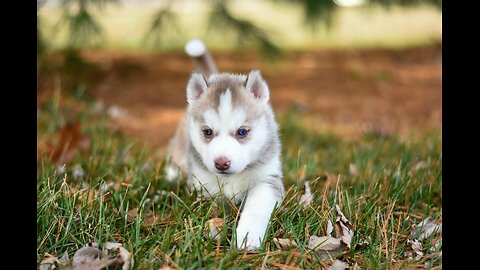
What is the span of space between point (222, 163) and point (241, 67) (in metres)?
6.73

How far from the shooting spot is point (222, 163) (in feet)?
9.64

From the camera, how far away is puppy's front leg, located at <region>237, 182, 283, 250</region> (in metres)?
2.82

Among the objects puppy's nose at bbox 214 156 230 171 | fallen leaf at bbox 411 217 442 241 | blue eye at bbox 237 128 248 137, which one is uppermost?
blue eye at bbox 237 128 248 137

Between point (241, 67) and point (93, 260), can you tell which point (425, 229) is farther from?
point (241, 67)

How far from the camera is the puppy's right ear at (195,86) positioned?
3296 millimetres

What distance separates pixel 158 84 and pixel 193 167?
5.06m

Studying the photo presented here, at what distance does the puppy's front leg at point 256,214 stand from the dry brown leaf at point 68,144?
1693mm

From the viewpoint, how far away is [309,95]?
27.4 feet

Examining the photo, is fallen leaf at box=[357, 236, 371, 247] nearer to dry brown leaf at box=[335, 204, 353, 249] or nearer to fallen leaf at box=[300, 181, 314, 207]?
dry brown leaf at box=[335, 204, 353, 249]

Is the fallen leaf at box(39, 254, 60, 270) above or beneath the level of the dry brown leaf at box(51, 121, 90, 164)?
above

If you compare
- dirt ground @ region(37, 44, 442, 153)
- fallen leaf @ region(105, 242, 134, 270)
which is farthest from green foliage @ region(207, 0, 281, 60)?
fallen leaf @ region(105, 242, 134, 270)

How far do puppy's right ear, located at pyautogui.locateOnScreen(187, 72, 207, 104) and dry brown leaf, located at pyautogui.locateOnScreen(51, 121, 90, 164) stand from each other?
4.35 ft
